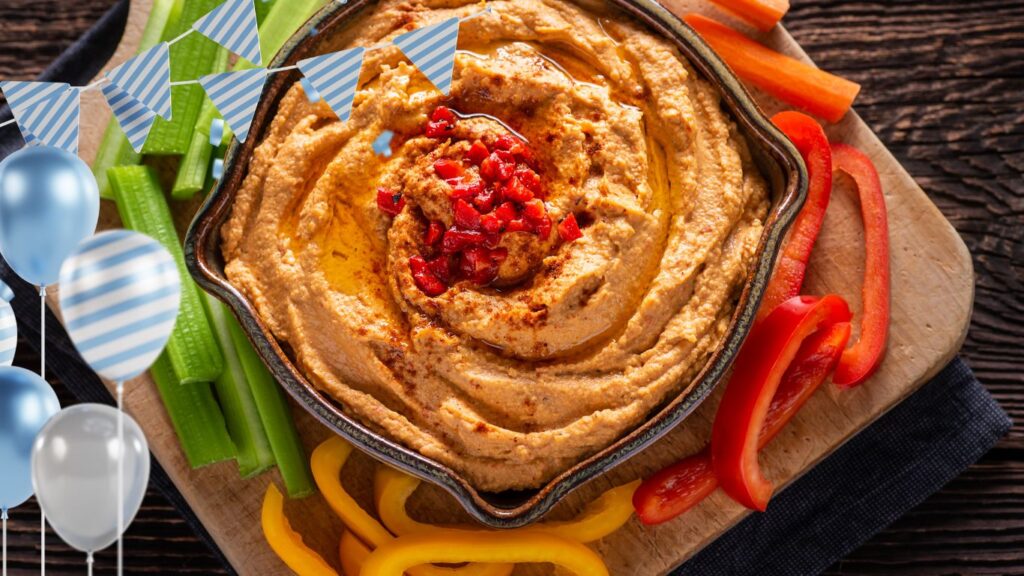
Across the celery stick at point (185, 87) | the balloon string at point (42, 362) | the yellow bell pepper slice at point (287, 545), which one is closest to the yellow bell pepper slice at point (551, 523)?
the yellow bell pepper slice at point (287, 545)

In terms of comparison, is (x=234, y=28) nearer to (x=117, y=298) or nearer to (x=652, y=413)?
(x=117, y=298)

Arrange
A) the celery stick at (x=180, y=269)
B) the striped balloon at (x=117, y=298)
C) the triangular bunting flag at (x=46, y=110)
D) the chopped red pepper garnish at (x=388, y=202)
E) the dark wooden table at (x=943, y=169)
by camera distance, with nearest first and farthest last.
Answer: the striped balloon at (x=117, y=298) < the triangular bunting flag at (x=46, y=110) < the chopped red pepper garnish at (x=388, y=202) < the celery stick at (x=180, y=269) < the dark wooden table at (x=943, y=169)

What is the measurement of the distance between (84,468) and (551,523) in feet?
6.03

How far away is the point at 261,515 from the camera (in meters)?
3.86

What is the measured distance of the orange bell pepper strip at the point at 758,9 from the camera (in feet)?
13.3

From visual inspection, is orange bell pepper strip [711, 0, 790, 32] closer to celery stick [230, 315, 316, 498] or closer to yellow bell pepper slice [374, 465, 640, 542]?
yellow bell pepper slice [374, 465, 640, 542]

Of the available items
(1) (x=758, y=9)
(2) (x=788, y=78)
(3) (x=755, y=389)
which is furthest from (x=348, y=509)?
(1) (x=758, y=9)

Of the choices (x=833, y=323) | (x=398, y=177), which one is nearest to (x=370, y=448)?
(x=398, y=177)

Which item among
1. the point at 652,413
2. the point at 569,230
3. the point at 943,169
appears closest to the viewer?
the point at 569,230

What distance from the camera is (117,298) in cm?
245

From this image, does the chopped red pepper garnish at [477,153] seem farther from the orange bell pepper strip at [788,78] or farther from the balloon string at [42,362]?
the balloon string at [42,362]

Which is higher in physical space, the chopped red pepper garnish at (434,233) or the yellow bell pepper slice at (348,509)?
the chopped red pepper garnish at (434,233)

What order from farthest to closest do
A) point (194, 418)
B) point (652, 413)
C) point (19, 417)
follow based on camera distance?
point (194, 418)
point (652, 413)
point (19, 417)

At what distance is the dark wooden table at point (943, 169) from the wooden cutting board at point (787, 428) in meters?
0.51
